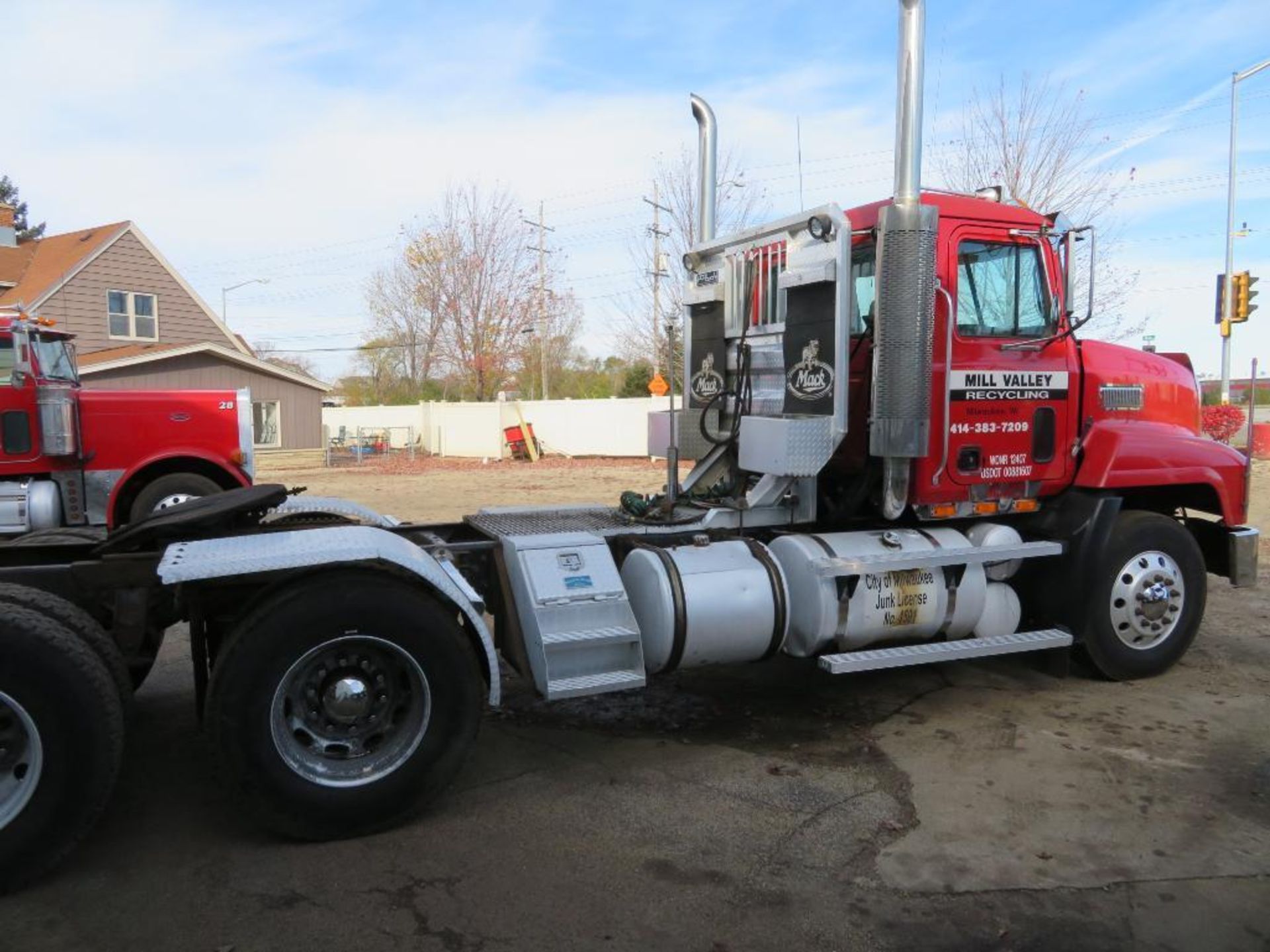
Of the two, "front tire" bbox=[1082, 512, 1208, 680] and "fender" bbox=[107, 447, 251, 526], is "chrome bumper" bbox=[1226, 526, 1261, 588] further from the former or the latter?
"fender" bbox=[107, 447, 251, 526]

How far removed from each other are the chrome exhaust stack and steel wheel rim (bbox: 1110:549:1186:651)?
1774mm

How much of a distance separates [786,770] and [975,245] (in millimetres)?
3227

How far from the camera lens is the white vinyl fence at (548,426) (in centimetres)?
2792

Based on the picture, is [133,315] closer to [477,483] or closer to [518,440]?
[518,440]

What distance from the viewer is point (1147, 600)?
5.89 metres

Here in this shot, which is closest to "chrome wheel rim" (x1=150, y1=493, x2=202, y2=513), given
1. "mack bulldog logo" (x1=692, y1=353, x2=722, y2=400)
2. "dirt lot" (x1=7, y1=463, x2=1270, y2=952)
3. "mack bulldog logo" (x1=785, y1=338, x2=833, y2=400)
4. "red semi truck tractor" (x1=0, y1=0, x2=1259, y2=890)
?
"dirt lot" (x1=7, y1=463, x2=1270, y2=952)

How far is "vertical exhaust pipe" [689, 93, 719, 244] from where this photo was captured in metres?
6.39

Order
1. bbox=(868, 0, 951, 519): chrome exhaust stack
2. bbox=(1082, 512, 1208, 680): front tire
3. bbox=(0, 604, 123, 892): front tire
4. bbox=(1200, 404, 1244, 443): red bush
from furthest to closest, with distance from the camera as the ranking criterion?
bbox=(1200, 404, 1244, 443): red bush < bbox=(1082, 512, 1208, 680): front tire < bbox=(868, 0, 951, 519): chrome exhaust stack < bbox=(0, 604, 123, 892): front tire

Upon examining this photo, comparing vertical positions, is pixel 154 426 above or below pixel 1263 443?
above

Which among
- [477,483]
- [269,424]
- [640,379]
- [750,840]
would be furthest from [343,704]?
[640,379]

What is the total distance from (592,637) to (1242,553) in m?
4.70

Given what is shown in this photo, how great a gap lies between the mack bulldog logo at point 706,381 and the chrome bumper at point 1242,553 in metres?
3.60

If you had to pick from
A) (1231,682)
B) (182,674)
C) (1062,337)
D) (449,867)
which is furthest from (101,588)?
(1231,682)

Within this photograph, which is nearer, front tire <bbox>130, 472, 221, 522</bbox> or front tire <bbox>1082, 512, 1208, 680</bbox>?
front tire <bbox>1082, 512, 1208, 680</bbox>
